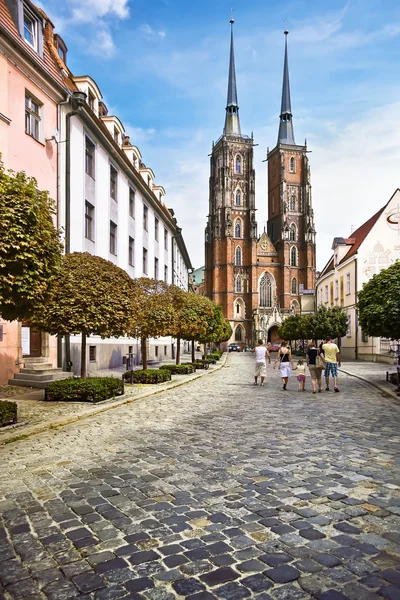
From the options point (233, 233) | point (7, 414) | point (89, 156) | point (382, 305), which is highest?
point (233, 233)

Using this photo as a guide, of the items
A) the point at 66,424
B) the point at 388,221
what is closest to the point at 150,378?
the point at 66,424

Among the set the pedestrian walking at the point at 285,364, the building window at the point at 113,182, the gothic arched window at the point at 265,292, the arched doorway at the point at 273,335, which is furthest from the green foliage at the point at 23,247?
the gothic arched window at the point at 265,292

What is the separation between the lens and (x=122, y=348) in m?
27.4

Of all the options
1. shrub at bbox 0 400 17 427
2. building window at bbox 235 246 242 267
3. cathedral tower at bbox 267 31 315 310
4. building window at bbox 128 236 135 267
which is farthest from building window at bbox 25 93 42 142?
building window at bbox 235 246 242 267

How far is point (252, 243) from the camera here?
84250mm

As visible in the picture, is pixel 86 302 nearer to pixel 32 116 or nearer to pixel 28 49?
pixel 32 116

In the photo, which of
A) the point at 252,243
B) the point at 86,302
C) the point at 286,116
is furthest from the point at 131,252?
the point at 286,116

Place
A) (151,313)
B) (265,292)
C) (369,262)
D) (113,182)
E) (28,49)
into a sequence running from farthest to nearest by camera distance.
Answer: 1. (265,292)
2. (369,262)
3. (113,182)
4. (151,313)
5. (28,49)

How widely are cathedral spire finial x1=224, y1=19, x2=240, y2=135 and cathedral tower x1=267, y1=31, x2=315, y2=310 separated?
895 cm

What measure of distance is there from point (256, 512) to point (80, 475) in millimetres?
A: 2401

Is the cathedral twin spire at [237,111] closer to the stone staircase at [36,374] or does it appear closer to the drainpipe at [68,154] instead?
the drainpipe at [68,154]

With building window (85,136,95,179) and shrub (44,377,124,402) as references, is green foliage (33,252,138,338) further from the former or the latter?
building window (85,136,95,179)

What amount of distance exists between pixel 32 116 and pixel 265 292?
233ft

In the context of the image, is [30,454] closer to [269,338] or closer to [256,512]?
[256,512]
